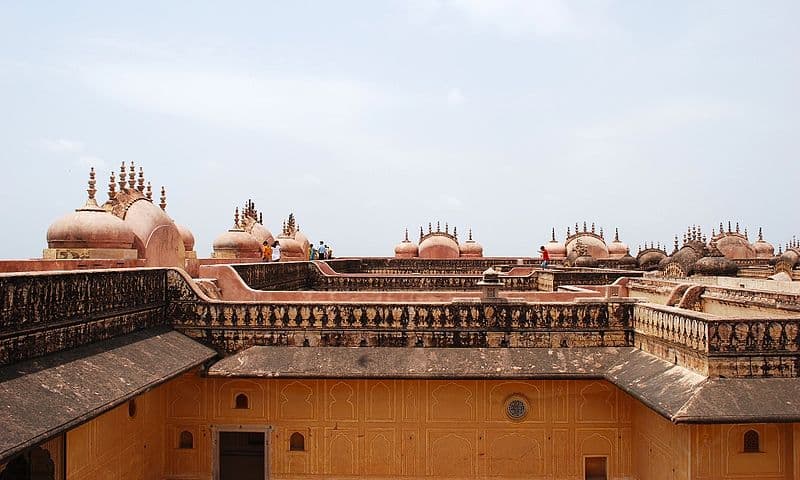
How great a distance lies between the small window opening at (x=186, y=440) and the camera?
1258cm

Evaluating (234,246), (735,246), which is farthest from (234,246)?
(735,246)

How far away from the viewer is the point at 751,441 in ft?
33.2

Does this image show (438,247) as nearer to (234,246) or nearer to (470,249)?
(470,249)

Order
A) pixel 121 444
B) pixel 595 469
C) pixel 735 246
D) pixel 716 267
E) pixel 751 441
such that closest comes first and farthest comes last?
pixel 751 441
pixel 121 444
pixel 595 469
pixel 716 267
pixel 735 246

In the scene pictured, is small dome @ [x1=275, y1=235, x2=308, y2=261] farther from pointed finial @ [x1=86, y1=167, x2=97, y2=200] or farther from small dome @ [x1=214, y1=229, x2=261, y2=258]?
pointed finial @ [x1=86, y1=167, x2=97, y2=200]

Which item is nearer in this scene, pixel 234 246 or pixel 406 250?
pixel 234 246

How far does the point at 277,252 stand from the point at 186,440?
12984 millimetres

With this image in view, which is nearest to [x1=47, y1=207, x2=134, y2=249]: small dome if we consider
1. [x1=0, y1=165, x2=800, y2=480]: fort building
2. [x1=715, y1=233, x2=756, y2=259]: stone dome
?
[x1=0, y1=165, x2=800, y2=480]: fort building

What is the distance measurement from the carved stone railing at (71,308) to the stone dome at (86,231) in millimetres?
4067

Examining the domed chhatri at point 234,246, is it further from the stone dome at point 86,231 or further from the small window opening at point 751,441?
the small window opening at point 751,441

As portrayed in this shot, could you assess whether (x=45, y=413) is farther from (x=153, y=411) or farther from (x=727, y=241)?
(x=727, y=241)

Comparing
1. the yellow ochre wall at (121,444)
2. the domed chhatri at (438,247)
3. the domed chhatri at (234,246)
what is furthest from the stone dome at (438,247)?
the yellow ochre wall at (121,444)

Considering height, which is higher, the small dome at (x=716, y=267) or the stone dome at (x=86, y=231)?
the stone dome at (x=86, y=231)

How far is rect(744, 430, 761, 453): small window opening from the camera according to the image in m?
10.1
